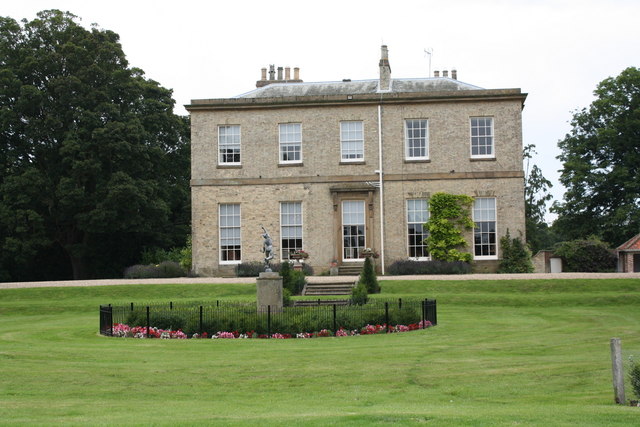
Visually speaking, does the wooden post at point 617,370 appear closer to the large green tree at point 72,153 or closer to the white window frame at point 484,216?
the white window frame at point 484,216

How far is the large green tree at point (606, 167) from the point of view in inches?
1818

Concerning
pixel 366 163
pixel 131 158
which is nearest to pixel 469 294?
pixel 366 163

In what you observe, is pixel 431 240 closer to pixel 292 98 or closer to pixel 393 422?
pixel 292 98

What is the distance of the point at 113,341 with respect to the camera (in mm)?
18938

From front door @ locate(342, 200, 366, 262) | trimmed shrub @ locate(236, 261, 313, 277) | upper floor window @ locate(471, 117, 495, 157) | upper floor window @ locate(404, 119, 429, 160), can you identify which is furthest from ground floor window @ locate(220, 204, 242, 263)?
upper floor window @ locate(471, 117, 495, 157)

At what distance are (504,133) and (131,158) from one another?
19.2m

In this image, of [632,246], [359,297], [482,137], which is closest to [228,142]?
[482,137]

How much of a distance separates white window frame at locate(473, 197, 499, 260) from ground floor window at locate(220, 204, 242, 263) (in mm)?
A: 10663

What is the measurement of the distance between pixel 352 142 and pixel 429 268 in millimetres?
6863

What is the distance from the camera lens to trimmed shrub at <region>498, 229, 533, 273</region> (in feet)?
120

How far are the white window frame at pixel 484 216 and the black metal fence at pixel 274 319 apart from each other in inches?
652

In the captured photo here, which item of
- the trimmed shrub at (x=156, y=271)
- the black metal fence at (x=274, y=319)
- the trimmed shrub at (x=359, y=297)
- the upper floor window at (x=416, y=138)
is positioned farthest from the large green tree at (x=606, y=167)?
the black metal fence at (x=274, y=319)

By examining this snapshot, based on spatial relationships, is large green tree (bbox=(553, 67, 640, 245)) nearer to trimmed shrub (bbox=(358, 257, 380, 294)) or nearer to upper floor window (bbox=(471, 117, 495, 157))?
upper floor window (bbox=(471, 117, 495, 157))

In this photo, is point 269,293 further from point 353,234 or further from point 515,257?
point 515,257
